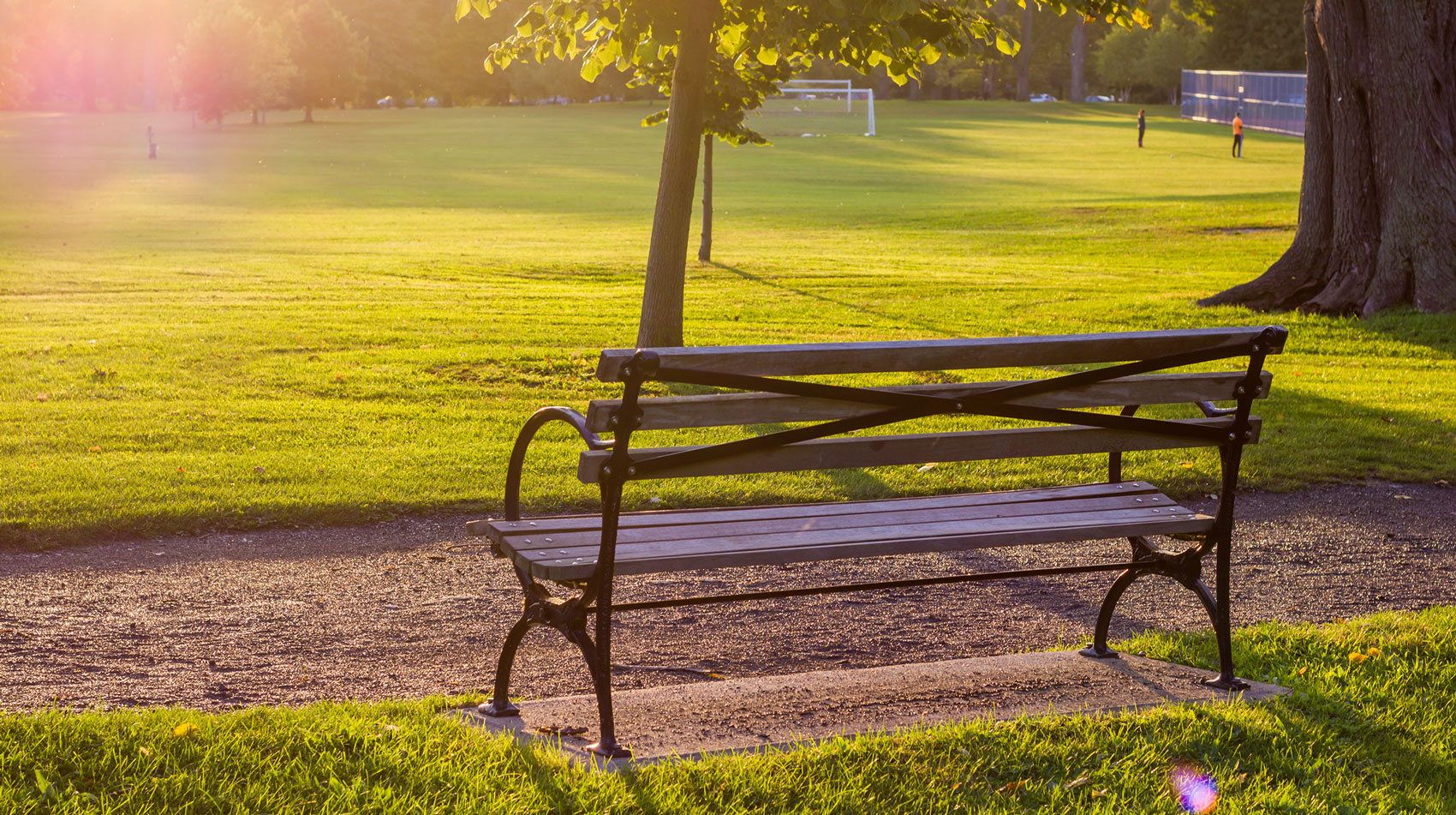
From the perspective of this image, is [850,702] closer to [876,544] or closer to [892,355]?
[876,544]

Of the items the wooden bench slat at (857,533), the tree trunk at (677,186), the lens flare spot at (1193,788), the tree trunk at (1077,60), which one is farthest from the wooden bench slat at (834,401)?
the tree trunk at (1077,60)

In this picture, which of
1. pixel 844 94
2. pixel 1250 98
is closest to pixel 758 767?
pixel 1250 98

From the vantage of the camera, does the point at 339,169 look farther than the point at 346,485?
Yes

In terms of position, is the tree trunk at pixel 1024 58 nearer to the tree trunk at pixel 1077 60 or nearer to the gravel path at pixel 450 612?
the tree trunk at pixel 1077 60

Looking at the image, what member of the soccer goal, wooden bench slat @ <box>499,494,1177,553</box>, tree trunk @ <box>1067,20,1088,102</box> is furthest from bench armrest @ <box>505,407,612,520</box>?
tree trunk @ <box>1067,20,1088,102</box>

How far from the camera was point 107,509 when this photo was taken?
609 cm

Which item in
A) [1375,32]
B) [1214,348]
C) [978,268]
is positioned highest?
[1375,32]

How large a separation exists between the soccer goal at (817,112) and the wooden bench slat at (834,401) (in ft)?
207

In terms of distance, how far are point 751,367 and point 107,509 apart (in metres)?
4.03

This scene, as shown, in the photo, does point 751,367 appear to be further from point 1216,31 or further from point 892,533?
point 1216,31

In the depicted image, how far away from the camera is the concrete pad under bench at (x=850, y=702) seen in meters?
3.49

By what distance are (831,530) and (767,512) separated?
25 centimetres

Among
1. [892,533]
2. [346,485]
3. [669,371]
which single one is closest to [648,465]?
[669,371]

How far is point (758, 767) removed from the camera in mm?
3213
